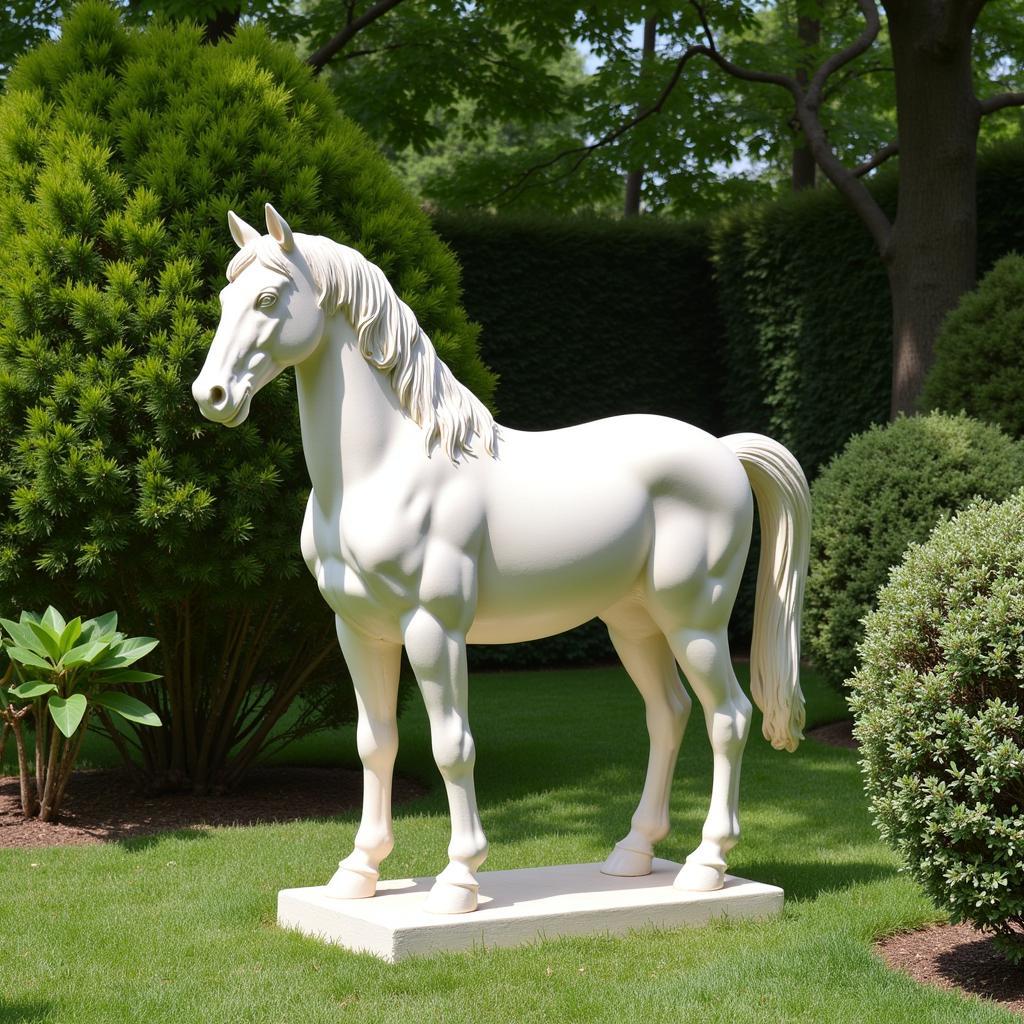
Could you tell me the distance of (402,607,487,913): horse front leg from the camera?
441 centimetres

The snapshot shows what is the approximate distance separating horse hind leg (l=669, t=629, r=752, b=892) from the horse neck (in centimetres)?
132

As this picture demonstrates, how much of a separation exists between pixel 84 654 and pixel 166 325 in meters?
1.58

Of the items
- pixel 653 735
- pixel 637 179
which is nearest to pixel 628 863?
pixel 653 735

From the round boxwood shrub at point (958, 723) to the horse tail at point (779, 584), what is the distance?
2.52 feet

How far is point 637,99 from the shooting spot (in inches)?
603

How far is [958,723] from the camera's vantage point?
13.0ft

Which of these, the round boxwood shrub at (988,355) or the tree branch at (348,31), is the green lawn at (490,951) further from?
the tree branch at (348,31)

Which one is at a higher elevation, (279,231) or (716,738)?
(279,231)

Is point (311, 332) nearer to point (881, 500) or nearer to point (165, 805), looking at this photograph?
point (165, 805)

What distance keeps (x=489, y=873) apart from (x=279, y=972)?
1.07 m

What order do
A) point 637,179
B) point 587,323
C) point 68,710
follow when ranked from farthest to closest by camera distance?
point 637,179
point 587,323
point 68,710

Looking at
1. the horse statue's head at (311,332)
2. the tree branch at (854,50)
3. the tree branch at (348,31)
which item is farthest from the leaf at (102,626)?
the tree branch at (854,50)

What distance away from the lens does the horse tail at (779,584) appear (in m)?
5.09

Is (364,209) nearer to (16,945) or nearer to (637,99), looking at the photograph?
(16,945)
